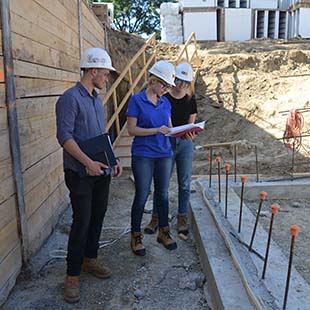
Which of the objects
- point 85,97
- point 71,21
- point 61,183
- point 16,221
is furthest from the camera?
point 71,21

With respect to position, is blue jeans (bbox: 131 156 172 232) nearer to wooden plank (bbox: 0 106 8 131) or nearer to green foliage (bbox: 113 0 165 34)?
wooden plank (bbox: 0 106 8 131)

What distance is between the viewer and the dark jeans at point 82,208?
2623 mm

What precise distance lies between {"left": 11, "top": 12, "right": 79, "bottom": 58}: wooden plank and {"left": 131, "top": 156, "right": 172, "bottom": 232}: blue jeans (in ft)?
4.41

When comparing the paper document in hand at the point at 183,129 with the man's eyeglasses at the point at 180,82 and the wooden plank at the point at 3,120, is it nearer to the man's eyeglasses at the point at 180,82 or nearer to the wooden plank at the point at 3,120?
the man's eyeglasses at the point at 180,82

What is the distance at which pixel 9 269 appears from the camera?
9.12 feet

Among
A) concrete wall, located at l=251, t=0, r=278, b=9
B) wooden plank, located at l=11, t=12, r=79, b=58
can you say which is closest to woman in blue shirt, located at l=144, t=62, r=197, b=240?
wooden plank, located at l=11, t=12, r=79, b=58

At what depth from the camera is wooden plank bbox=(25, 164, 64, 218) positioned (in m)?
3.18

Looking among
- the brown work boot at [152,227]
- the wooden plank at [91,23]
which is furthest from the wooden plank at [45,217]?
the wooden plank at [91,23]

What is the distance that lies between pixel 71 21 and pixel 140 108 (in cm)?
236

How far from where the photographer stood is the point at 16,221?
291 cm

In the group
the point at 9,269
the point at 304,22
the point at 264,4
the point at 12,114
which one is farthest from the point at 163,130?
the point at 264,4

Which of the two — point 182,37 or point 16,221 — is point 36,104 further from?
point 182,37

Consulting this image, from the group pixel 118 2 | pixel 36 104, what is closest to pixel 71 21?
pixel 36 104

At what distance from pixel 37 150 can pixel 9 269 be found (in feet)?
3.53
